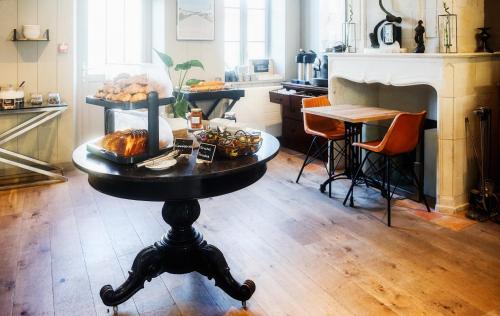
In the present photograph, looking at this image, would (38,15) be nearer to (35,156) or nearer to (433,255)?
(35,156)

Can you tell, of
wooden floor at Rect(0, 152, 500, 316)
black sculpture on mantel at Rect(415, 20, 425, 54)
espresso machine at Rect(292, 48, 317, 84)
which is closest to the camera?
wooden floor at Rect(0, 152, 500, 316)

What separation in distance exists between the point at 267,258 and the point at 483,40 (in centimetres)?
261

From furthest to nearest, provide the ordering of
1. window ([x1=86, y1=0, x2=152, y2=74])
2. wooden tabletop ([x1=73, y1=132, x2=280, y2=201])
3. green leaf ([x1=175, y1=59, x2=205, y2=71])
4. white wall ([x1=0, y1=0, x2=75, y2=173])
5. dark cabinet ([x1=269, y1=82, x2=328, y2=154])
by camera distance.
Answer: dark cabinet ([x1=269, y1=82, x2=328, y2=154]) → window ([x1=86, y1=0, x2=152, y2=74]) → white wall ([x1=0, y1=0, x2=75, y2=173]) → green leaf ([x1=175, y1=59, x2=205, y2=71]) → wooden tabletop ([x1=73, y1=132, x2=280, y2=201])

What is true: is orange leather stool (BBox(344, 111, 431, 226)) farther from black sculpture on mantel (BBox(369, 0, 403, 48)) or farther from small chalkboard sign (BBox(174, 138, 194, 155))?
small chalkboard sign (BBox(174, 138, 194, 155))

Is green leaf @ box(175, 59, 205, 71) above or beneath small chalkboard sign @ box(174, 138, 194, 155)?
above

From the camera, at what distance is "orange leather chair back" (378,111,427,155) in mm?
3366

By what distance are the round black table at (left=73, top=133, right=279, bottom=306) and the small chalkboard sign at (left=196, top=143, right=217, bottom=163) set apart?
33 millimetres

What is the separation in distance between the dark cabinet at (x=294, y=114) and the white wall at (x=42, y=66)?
2.63 m

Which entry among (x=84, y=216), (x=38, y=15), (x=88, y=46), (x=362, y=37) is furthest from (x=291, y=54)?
(x=84, y=216)

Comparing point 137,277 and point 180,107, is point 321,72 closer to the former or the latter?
point 180,107

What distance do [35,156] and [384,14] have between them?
12.9ft

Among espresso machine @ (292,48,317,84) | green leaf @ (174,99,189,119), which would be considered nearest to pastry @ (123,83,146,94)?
green leaf @ (174,99,189,119)

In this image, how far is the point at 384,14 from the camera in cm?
425

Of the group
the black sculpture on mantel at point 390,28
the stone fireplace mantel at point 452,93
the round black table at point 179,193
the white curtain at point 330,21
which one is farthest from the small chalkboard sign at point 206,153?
the white curtain at point 330,21
